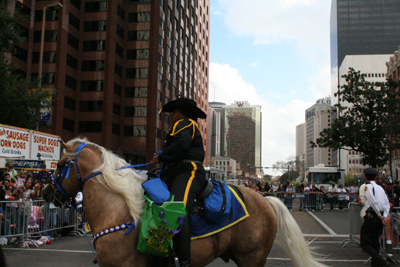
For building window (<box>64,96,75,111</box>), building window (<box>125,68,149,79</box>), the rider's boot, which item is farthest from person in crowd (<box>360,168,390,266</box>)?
building window (<box>125,68,149,79</box>)

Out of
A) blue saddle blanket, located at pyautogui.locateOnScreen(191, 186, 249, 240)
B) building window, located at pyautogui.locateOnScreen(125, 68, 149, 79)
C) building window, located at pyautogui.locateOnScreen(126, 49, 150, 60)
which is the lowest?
Result: blue saddle blanket, located at pyautogui.locateOnScreen(191, 186, 249, 240)

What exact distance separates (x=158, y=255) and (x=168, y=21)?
2381 inches

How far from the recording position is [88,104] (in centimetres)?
5056

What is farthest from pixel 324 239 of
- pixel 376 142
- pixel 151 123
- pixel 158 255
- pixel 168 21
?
pixel 168 21

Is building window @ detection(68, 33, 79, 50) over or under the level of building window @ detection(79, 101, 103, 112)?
over

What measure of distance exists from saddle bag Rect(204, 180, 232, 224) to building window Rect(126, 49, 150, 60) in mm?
52696

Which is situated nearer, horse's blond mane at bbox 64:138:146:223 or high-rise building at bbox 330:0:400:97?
horse's blond mane at bbox 64:138:146:223

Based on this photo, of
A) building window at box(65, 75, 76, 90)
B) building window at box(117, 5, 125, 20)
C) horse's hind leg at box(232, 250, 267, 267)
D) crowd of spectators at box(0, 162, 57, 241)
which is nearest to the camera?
horse's hind leg at box(232, 250, 267, 267)

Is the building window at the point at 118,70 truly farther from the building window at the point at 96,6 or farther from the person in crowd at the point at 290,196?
the person in crowd at the point at 290,196

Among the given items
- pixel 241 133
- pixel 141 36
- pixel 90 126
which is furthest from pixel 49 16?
pixel 241 133

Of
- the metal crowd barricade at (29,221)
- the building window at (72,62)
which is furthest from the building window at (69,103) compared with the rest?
the metal crowd barricade at (29,221)

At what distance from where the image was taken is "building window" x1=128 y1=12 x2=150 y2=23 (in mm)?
55391

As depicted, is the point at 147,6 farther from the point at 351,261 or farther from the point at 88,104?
the point at 351,261

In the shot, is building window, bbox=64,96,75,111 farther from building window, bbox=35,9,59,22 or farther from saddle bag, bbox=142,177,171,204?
saddle bag, bbox=142,177,171,204
